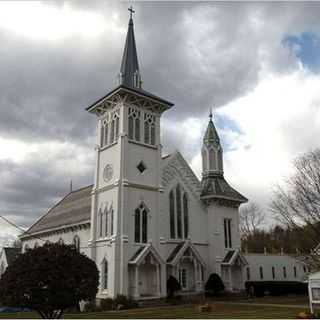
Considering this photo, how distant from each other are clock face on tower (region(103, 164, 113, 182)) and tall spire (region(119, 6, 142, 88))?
8.57 metres

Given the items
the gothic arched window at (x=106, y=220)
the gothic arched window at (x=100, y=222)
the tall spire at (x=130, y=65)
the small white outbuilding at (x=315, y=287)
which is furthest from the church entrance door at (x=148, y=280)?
the tall spire at (x=130, y=65)

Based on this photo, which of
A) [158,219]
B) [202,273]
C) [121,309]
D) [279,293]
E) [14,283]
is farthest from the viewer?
[279,293]

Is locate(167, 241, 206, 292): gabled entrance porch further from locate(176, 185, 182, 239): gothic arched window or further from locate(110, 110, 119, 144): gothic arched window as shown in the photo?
locate(110, 110, 119, 144): gothic arched window

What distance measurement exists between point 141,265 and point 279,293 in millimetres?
20436

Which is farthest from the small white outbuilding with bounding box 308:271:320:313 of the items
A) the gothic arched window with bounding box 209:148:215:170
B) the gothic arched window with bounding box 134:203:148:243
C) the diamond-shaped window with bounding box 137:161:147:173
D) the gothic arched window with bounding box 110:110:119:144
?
the gothic arched window with bounding box 209:148:215:170

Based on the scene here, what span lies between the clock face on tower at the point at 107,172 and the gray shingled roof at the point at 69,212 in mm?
4683

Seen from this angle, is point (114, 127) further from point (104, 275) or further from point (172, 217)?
point (104, 275)

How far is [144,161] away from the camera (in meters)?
37.9

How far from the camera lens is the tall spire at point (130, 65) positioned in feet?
136

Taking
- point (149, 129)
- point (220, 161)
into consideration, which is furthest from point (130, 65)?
point (220, 161)

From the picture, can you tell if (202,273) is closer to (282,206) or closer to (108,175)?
(282,206)

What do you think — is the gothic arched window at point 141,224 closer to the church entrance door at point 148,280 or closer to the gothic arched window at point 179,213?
the church entrance door at point 148,280

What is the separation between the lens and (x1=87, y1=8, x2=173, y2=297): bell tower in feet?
111

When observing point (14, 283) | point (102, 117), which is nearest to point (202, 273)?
point (102, 117)
